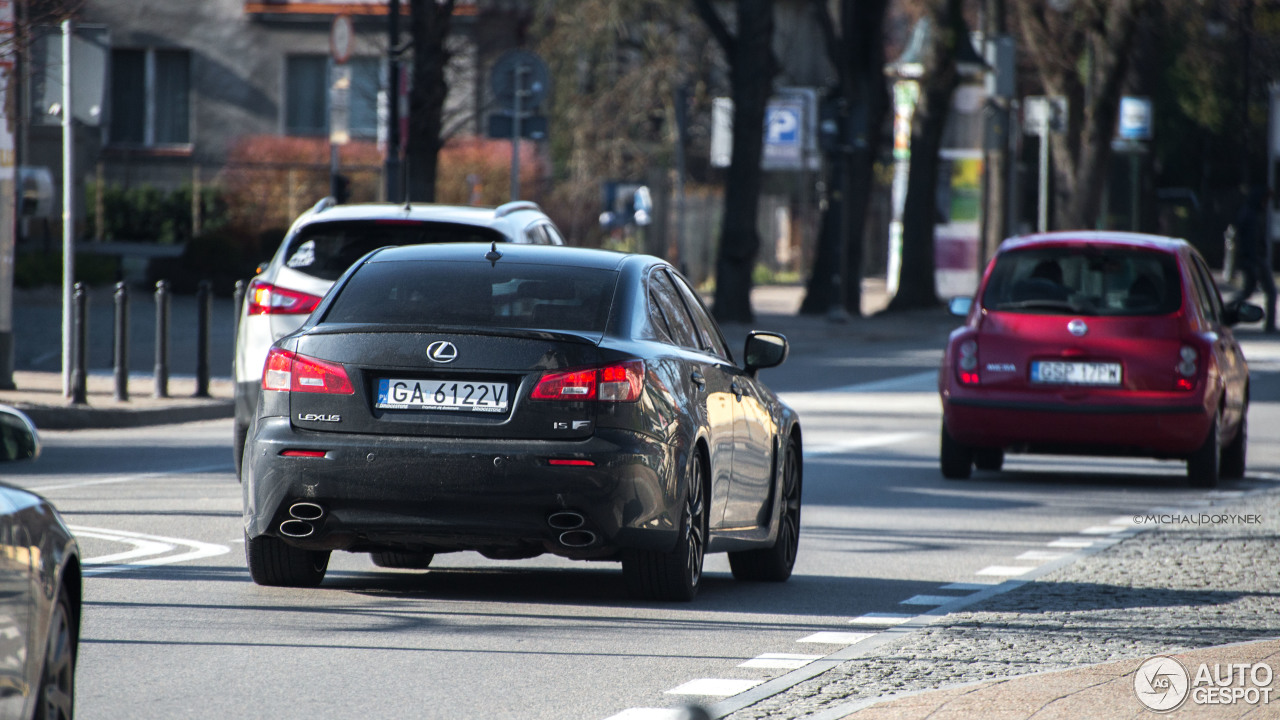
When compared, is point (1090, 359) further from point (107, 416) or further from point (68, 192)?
point (68, 192)

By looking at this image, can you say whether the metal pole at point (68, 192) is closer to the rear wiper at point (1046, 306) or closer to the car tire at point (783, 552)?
the rear wiper at point (1046, 306)

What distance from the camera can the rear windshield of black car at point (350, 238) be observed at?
1194 cm

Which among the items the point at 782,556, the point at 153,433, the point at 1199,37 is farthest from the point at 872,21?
the point at 782,556

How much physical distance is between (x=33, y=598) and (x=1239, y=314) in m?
12.1

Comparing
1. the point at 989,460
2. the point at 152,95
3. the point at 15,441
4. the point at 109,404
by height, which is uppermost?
the point at 152,95

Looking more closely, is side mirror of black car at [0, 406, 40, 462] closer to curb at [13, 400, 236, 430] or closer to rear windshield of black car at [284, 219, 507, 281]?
rear windshield of black car at [284, 219, 507, 281]

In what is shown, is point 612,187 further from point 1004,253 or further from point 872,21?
point 1004,253

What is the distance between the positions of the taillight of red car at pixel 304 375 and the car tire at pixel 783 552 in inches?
94.1

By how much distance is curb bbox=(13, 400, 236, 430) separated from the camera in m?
16.9

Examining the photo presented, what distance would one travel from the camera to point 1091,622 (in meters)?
8.38

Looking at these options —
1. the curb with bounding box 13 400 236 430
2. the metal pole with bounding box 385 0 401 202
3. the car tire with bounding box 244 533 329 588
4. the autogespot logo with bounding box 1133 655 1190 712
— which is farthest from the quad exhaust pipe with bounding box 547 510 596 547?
the metal pole with bounding box 385 0 401 202

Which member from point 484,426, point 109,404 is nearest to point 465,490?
point 484,426

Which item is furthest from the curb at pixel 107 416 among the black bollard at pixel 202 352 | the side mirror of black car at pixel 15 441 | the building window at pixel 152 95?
the building window at pixel 152 95

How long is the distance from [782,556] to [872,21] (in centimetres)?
2892
